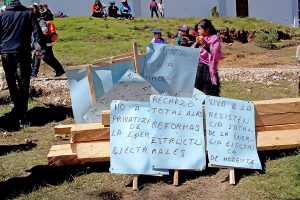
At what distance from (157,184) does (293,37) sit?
20.9m

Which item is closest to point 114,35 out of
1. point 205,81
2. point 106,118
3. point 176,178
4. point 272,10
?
point 205,81

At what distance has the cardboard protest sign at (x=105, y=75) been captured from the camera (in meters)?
5.53

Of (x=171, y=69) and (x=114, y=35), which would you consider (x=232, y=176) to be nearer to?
(x=171, y=69)

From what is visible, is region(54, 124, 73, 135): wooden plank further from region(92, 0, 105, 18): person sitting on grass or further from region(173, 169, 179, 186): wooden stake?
region(92, 0, 105, 18): person sitting on grass

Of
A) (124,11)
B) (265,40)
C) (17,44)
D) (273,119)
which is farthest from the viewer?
(124,11)

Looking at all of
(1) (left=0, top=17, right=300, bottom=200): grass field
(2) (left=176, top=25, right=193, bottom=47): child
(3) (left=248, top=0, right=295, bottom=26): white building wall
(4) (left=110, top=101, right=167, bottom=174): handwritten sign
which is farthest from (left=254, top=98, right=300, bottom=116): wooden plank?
(3) (left=248, top=0, right=295, bottom=26): white building wall

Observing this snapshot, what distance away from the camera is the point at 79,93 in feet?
18.4

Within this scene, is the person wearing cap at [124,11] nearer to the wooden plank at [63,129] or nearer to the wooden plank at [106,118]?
the wooden plank at [63,129]

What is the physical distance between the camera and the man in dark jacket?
6816 millimetres

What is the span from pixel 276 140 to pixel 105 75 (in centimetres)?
190

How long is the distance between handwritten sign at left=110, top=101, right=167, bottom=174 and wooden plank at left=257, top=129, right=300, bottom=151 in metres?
1.00

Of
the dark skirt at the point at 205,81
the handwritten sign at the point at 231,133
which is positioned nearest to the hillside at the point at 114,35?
the dark skirt at the point at 205,81

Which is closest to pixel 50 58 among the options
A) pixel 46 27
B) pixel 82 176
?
pixel 46 27

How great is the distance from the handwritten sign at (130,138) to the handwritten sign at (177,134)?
0.08 meters
